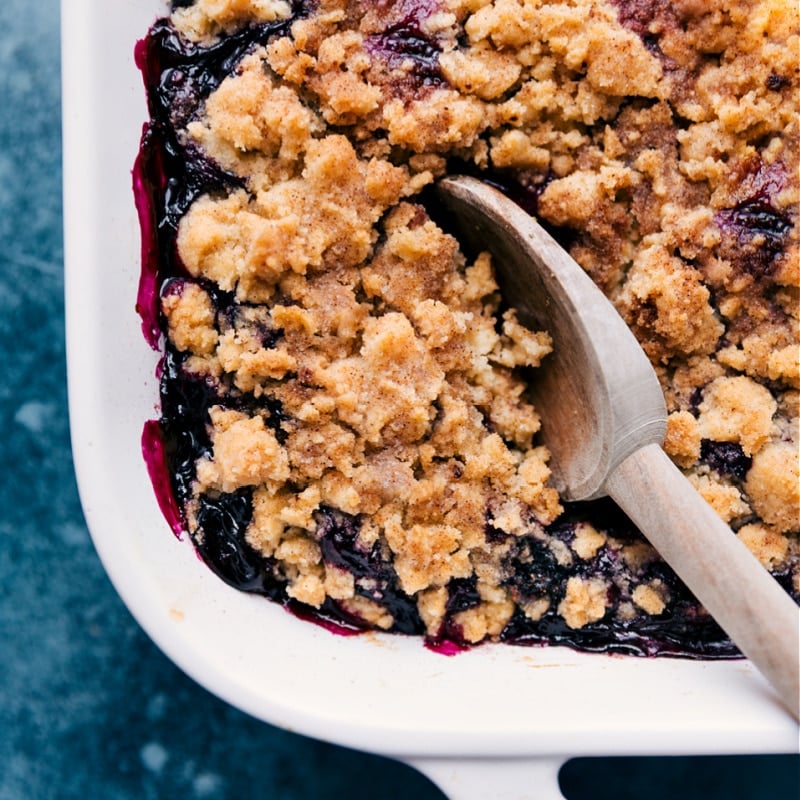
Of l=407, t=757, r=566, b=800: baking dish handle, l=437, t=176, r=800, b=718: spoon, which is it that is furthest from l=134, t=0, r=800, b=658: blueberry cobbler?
l=407, t=757, r=566, b=800: baking dish handle

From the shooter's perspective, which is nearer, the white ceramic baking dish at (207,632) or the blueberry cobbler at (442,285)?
the white ceramic baking dish at (207,632)

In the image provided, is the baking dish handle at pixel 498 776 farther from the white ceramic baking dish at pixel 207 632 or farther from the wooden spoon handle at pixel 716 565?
the wooden spoon handle at pixel 716 565

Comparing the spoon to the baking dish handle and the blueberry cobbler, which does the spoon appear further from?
the baking dish handle

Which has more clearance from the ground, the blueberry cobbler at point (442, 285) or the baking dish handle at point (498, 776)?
the blueberry cobbler at point (442, 285)

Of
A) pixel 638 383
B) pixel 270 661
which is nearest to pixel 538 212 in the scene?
pixel 638 383

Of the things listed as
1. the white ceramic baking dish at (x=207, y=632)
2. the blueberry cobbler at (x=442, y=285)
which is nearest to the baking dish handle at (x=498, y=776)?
the white ceramic baking dish at (x=207, y=632)

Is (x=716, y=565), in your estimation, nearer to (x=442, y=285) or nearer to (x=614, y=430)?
(x=614, y=430)

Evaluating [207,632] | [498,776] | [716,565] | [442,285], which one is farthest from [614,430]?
[207,632]
